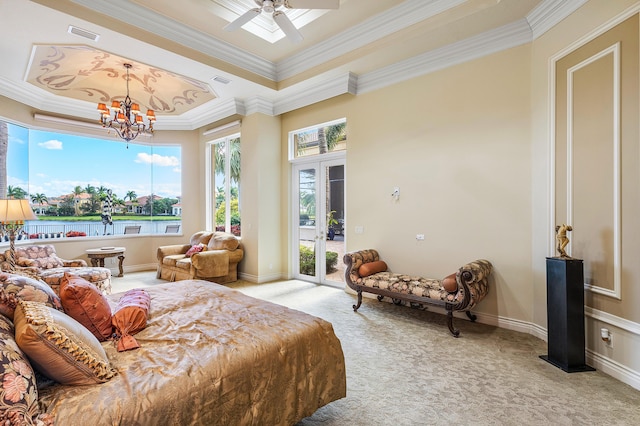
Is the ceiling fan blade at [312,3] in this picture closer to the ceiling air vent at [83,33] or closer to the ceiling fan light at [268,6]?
the ceiling fan light at [268,6]

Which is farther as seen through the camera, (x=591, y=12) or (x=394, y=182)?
(x=394, y=182)

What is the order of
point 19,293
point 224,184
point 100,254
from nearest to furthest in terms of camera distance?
1. point 19,293
2. point 100,254
3. point 224,184

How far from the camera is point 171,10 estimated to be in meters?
3.72

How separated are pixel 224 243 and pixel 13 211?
3.06 meters

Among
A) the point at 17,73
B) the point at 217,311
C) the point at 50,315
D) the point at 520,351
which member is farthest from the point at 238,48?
the point at 520,351

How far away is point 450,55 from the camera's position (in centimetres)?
403

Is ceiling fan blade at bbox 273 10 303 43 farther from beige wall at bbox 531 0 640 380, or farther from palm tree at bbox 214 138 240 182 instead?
palm tree at bbox 214 138 240 182

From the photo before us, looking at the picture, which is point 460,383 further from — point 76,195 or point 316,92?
point 76,195

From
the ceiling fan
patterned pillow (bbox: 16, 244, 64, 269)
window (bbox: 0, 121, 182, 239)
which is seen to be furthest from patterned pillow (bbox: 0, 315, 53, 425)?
window (bbox: 0, 121, 182, 239)

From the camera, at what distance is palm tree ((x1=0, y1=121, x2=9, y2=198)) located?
533cm

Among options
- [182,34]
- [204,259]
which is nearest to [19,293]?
[182,34]

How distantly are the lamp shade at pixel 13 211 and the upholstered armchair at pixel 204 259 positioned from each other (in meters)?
2.36

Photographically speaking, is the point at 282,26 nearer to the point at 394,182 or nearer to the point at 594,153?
the point at 394,182

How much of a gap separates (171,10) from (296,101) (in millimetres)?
2430
